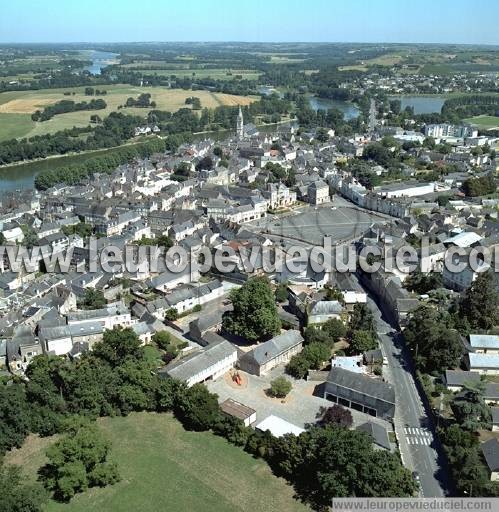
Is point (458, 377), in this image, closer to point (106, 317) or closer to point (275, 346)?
point (275, 346)

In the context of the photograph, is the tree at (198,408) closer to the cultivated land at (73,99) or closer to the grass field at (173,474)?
the grass field at (173,474)

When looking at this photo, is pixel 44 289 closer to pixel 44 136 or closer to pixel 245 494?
pixel 245 494

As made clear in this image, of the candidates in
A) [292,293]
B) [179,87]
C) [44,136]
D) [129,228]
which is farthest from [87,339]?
A: [179,87]

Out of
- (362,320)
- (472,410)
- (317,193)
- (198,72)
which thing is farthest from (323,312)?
(198,72)

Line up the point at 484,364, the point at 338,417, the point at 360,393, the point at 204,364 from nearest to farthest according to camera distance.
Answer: the point at 338,417 → the point at 360,393 → the point at 204,364 → the point at 484,364

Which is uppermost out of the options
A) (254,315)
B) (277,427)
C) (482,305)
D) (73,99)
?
(73,99)

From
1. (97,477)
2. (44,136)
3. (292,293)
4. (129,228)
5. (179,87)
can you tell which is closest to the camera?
(97,477)

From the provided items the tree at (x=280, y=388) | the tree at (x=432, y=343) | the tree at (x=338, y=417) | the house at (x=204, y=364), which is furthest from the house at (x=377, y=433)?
the house at (x=204, y=364)
